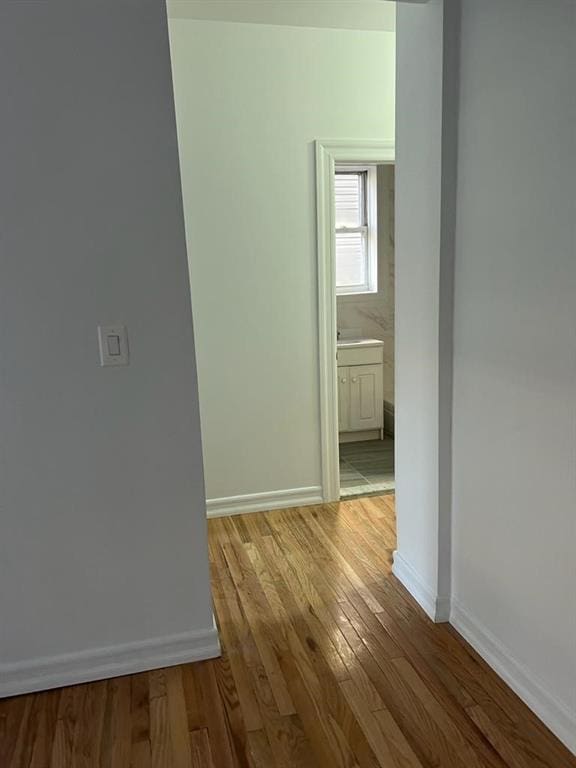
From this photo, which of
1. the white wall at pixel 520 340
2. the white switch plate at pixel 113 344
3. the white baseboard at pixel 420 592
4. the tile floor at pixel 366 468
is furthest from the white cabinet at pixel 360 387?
the white switch plate at pixel 113 344

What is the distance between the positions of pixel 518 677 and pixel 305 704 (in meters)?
0.69

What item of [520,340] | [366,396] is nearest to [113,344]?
[520,340]

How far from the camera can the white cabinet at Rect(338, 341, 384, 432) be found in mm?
4621

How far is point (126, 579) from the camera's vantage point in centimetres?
213

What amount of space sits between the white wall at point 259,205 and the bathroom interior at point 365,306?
120 cm

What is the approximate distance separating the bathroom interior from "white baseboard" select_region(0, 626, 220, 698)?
250 cm

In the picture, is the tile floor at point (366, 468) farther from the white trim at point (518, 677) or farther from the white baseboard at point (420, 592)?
the white trim at point (518, 677)

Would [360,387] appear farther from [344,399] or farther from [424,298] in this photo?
[424,298]

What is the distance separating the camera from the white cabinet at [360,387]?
15.2 feet

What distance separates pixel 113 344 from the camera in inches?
77.6

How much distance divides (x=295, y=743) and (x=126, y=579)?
0.76 meters

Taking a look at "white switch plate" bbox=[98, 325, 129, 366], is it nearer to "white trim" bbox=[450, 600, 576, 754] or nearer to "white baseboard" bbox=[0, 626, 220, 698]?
"white baseboard" bbox=[0, 626, 220, 698]

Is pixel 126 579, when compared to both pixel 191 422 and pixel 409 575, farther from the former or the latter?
pixel 409 575

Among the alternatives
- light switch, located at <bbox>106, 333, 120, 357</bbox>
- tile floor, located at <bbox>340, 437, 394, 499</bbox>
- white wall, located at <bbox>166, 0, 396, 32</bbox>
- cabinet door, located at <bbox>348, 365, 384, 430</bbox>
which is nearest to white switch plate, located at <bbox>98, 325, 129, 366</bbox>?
light switch, located at <bbox>106, 333, 120, 357</bbox>
